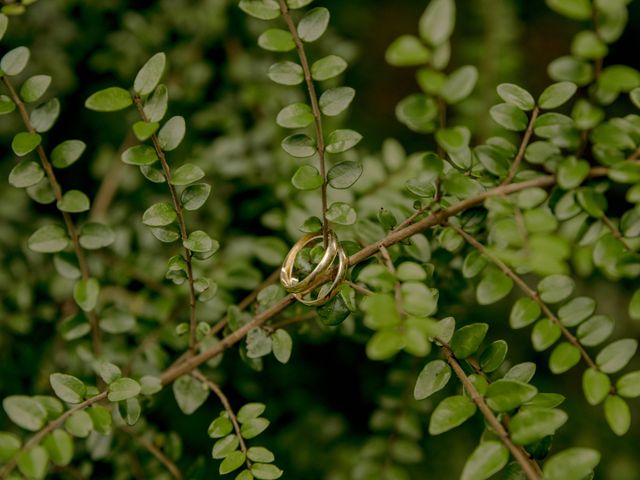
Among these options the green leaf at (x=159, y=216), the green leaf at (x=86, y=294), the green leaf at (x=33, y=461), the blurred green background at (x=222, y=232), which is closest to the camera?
the green leaf at (x=33, y=461)

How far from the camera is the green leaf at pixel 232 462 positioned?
2.32ft

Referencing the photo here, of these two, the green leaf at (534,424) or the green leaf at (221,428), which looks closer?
the green leaf at (534,424)

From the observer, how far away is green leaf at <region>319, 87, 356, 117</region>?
0.75 metres

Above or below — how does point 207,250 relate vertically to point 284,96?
above

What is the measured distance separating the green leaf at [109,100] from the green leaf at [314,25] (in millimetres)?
230

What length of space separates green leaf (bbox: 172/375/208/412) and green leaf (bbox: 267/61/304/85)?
46cm

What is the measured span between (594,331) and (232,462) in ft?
1.54

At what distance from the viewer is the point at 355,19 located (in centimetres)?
187

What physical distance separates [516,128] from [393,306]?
28 centimetres

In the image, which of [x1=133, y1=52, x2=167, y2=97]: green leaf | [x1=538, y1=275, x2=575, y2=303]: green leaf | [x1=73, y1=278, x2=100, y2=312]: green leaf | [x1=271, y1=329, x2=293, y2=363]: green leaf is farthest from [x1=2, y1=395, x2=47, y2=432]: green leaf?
[x1=538, y1=275, x2=575, y2=303]: green leaf

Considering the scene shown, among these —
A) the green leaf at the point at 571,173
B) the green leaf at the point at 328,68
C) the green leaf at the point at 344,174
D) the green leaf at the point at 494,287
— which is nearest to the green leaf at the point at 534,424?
the green leaf at the point at 494,287

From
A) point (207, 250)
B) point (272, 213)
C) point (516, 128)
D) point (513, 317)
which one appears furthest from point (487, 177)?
point (272, 213)

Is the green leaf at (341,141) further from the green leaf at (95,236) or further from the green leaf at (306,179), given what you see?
the green leaf at (95,236)

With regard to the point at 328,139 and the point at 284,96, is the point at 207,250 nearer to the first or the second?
the point at 328,139
